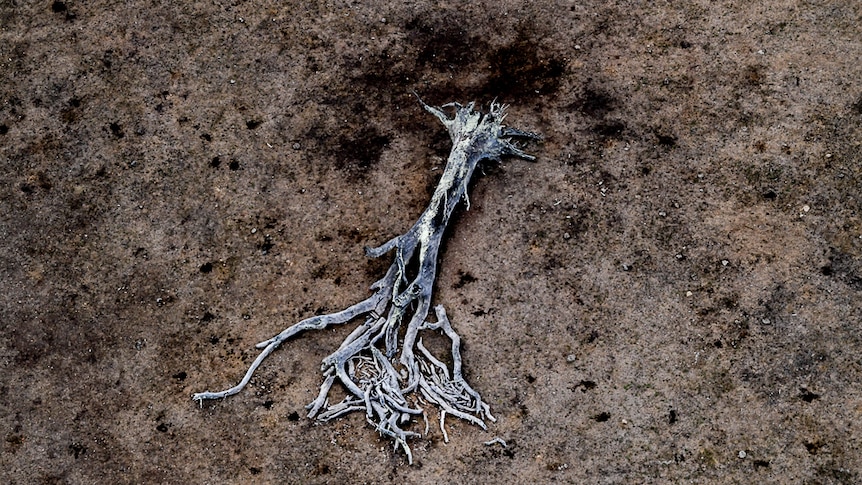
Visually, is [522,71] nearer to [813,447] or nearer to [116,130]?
[116,130]

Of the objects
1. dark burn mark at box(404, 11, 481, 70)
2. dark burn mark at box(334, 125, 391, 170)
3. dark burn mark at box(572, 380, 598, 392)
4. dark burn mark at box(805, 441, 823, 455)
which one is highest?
dark burn mark at box(404, 11, 481, 70)

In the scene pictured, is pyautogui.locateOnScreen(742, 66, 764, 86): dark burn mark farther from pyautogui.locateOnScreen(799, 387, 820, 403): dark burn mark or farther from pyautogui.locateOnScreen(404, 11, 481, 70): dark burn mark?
pyautogui.locateOnScreen(799, 387, 820, 403): dark burn mark

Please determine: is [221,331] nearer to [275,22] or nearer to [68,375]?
[68,375]

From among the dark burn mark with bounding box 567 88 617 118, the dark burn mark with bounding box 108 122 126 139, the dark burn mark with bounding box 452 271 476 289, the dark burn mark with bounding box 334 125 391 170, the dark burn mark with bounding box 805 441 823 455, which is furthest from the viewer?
the dark burn mark with bounding box 108 122 126 139

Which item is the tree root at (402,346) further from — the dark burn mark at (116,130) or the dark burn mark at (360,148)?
the dark burn mark at (116,130)

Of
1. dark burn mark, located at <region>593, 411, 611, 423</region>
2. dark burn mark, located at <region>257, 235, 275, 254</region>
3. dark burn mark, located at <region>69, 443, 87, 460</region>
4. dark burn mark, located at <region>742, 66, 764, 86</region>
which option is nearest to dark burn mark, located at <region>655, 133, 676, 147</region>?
dark burn mark, located at <region>742, 66, 764, 86</region>

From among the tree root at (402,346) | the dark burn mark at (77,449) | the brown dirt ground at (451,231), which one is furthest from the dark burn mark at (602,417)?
the dark burn mark at (77,449)
